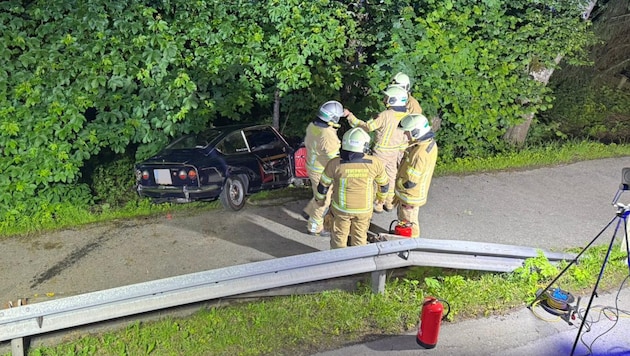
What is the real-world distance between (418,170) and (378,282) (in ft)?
5.71

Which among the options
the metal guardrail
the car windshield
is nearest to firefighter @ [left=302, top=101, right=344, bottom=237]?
the metal guardrail

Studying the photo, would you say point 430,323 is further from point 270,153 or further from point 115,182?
point 115,182

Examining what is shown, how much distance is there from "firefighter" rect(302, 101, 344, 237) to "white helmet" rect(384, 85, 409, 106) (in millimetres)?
834

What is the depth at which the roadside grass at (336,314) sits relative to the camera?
441cm

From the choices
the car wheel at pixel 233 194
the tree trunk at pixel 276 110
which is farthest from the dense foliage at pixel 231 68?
the car wheel at pixel 233 194

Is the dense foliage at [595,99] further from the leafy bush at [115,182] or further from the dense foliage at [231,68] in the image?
the leafy bush at [115,182]

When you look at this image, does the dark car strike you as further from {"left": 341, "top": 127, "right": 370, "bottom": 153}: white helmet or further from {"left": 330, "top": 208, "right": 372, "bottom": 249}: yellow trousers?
{"left": 341, "top": 127, "right": 370, "bottom": 153}: white helmet

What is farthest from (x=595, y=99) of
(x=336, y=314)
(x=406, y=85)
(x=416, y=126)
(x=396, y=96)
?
(x=336, y=314)

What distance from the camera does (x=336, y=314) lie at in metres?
4.90

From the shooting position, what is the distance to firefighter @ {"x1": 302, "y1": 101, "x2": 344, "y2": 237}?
693 cm

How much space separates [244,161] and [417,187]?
2.88 m

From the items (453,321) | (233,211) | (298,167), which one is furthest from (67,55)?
(453,321)

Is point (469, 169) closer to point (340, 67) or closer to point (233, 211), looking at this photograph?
point (340, 67)

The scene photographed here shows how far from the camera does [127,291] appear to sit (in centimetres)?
415
